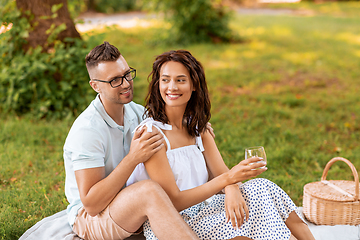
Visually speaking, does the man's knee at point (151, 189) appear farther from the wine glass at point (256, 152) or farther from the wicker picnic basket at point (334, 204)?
the wicker picnic basket at point (334, 204)

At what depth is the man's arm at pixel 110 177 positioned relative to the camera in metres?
2.54

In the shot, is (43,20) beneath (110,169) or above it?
above

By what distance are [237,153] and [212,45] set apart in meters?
6.33

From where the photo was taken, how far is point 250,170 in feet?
8.16

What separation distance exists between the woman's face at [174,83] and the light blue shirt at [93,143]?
0.47 meters

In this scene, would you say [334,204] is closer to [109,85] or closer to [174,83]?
[174,83]

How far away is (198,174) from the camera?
2916 mm

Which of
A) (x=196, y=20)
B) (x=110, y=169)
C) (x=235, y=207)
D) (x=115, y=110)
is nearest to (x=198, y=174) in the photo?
(x=235, y=207)

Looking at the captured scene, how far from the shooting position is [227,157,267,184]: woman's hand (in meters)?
2.43

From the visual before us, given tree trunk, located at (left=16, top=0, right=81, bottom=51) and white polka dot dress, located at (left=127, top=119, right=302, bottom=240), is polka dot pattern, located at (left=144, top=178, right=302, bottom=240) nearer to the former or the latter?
white polka dot dress, located at (left=127, top=119, right=302, bottom=240)

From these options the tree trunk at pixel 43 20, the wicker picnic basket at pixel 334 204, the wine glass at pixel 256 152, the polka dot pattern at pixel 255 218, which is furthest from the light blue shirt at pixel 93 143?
the tree trunk at pixel 43 20

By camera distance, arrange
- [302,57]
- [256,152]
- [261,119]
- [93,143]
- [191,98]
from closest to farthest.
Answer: [256,152] < [93,143] < [191,98] < [261,119] < [302,57]

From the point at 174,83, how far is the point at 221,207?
39.1 inches

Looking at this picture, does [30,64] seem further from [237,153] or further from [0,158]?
[237,153]
